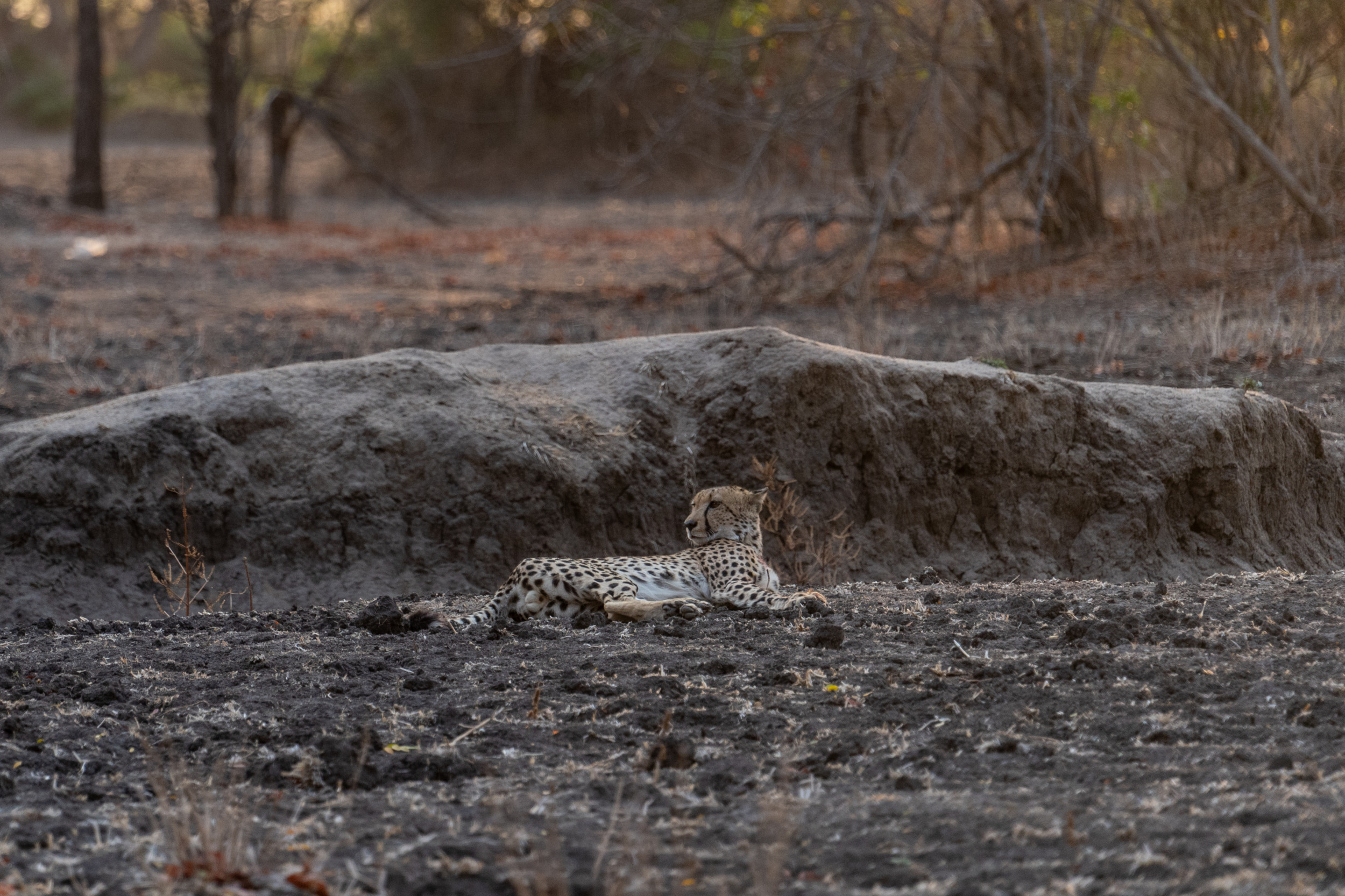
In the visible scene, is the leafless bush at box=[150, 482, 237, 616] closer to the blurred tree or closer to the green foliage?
the blurred tree

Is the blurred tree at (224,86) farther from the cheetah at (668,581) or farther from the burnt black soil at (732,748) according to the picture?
the burnt black soil at (732,748)

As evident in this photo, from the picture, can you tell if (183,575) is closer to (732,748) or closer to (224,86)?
(732,748)

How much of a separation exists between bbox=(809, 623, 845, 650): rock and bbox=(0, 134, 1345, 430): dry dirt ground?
4075mm

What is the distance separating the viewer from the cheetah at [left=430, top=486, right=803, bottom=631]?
5.21 m

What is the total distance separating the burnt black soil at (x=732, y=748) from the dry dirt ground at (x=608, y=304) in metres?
3.95

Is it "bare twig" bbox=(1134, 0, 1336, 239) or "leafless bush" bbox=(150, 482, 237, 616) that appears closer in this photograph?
"leafless bush" bbox=(150, 482, 237, 616)

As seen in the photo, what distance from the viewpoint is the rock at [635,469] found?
6418 mm

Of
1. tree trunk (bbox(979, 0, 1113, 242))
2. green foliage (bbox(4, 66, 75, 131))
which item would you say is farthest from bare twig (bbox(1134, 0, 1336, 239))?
green foliage (bbox(4, 66, 75, 131))

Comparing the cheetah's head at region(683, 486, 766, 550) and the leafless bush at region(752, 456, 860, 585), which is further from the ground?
the cheetah's head at region(683, 486, 766, 550)

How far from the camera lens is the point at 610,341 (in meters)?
7.24

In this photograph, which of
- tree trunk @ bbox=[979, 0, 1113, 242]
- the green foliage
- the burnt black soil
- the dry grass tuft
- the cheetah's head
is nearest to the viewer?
the dry grass tuft

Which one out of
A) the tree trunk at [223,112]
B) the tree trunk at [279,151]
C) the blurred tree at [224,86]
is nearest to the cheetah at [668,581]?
the blurred tree at [224,86]

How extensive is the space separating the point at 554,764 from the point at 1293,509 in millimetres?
4944

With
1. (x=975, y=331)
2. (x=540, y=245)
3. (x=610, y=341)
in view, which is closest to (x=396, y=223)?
(x=540, y=245)
